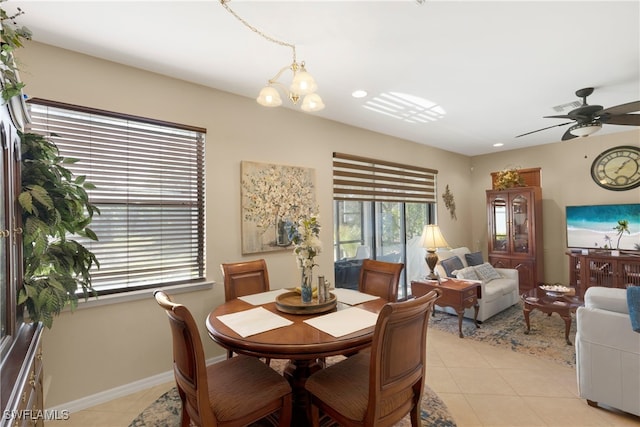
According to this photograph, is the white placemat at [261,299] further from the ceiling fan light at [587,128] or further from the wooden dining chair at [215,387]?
the ceiling fan light at [587,128]

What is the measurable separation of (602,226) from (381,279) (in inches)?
171

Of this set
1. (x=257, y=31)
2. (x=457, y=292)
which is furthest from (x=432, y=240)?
(x=257, y=31)

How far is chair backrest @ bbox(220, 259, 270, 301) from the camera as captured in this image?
2.53 m

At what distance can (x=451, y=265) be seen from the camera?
4.20m

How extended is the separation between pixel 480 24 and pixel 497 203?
Result: 169 inches

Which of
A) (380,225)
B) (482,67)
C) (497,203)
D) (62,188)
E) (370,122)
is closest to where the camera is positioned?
(62,188)

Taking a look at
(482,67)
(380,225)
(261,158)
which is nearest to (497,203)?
(380,225)

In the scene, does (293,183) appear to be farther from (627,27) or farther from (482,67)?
(627,27)

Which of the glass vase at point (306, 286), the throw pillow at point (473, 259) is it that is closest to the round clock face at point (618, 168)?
the throw pillow at point (473, 259)

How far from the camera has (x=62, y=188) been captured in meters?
1.67

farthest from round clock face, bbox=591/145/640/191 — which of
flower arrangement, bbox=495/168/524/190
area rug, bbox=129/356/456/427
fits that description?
area rug, bbox=129/356/456/427

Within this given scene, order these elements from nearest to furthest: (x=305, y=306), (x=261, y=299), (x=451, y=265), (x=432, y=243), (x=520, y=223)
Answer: (x=305, y=306) → (x=261, y=299) → (x=432, y=243) → (x=451, y=265) → (x=520, y=223)

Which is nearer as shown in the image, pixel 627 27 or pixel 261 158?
pixel 627 27

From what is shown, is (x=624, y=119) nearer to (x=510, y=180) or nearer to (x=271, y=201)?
(x=510, y=180)
